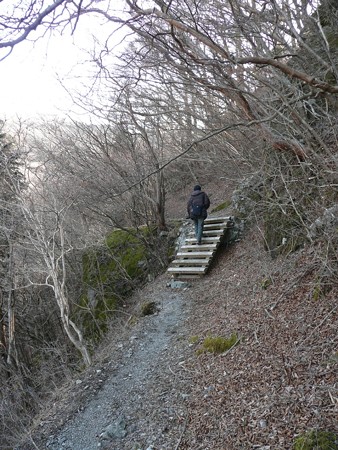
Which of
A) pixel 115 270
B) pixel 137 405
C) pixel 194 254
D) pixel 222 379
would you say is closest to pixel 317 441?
pixel 222 379

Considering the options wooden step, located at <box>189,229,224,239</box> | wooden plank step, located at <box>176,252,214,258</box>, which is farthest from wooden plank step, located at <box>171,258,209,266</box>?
wooden step, located at <box>189,229,224,239</box>

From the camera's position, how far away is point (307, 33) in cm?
754

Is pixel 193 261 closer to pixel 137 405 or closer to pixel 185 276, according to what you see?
pixel 185 276

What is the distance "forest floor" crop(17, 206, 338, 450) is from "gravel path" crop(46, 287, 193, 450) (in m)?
0.02

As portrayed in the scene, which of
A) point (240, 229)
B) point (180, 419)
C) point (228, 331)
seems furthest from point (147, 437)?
point (240, 229)

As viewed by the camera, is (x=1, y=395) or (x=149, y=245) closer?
(x=1, y=395)

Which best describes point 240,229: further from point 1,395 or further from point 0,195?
point 1,395

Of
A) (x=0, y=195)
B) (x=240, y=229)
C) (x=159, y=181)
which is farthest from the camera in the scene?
(x=159, y=181)

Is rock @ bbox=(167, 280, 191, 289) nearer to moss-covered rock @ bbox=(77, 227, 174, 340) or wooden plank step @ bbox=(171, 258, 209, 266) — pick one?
wooden plank step @ bbox=(171, 258, 209, 266)

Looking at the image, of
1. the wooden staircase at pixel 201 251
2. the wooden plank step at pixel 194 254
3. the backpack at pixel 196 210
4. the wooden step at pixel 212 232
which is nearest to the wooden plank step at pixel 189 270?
the wooden staircase at pixel 201 251

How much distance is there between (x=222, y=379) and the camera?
4570mm

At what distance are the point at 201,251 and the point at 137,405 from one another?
226 inches

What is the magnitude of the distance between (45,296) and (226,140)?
30.0 ft

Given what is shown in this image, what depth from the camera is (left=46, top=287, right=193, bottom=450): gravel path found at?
4.37m
